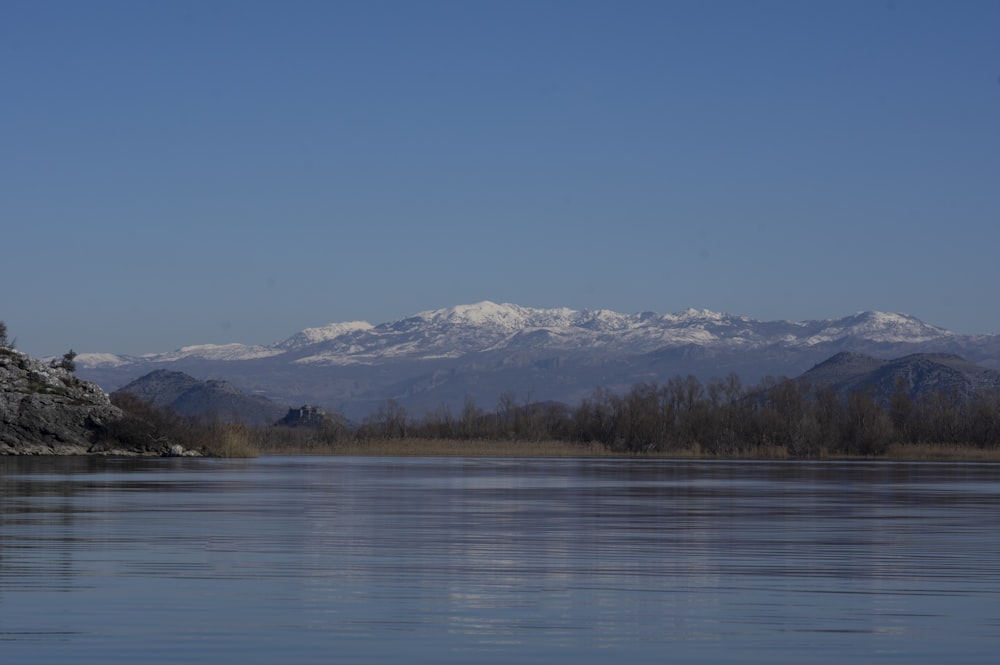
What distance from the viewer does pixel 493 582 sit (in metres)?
20.6

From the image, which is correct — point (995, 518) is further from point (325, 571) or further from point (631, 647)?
point (631, 647)

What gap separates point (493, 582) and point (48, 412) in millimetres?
89662

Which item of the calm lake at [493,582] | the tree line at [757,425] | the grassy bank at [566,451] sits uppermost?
the tree line at [757,425]

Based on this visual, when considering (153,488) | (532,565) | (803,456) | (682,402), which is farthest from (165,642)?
(682,402)

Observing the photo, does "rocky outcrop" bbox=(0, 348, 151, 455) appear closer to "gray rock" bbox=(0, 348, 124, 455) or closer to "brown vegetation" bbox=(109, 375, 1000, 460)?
"gray rock" bbox=(0, 348, 124, 455)

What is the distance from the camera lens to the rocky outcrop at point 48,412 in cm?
10269

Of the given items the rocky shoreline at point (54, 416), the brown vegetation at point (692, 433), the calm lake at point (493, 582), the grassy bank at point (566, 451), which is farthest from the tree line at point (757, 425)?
the calm lake at point (493, 582)

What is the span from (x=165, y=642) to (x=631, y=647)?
4.69 metres

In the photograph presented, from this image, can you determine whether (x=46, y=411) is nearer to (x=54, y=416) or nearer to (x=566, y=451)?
(x=54, y=416)

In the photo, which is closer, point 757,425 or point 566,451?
point 566,451

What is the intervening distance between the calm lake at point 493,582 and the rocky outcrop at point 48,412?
211 ft

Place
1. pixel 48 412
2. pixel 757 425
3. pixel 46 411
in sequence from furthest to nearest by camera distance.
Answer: pixel 757 425 → pixel 48 412 → pixel 46 411

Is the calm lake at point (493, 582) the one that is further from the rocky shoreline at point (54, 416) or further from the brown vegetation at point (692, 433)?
the brown vegetation at point (692, 433)

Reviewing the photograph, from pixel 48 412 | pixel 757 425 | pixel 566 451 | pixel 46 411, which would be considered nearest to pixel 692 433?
pixel 757 425
